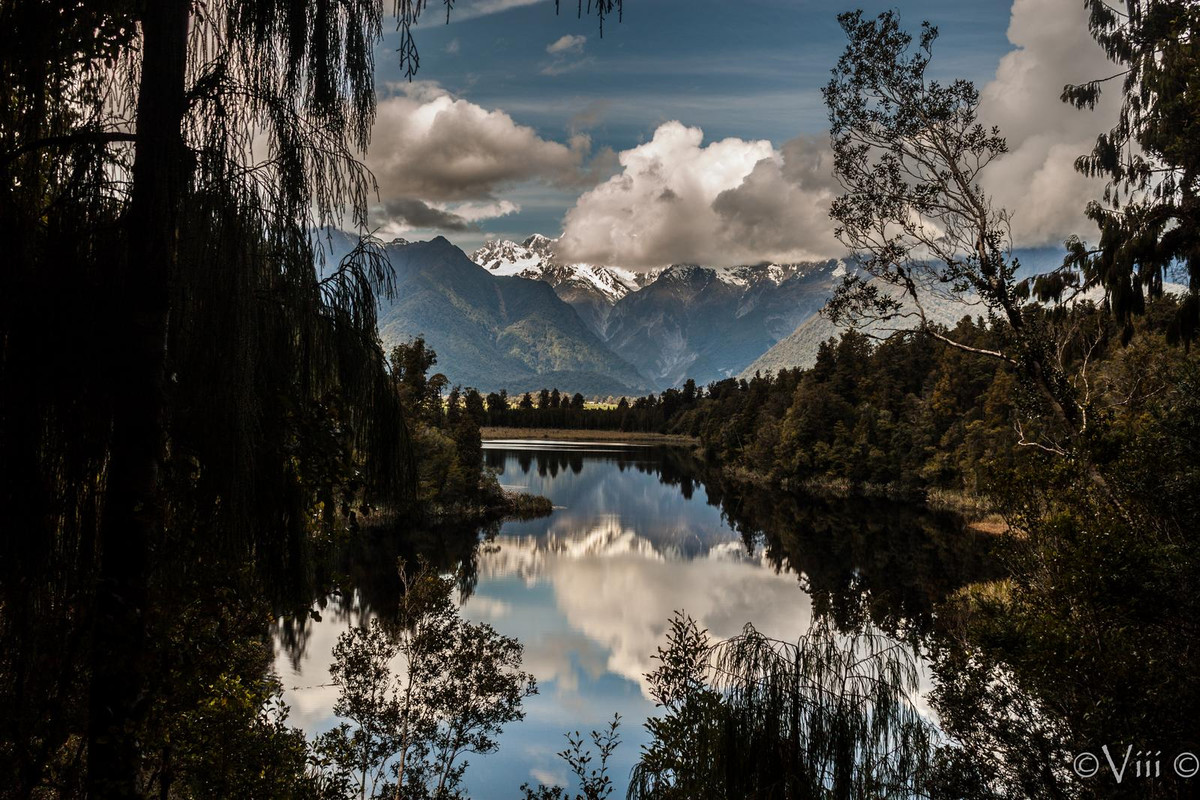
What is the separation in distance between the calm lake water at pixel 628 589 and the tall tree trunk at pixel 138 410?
5112 millimetres

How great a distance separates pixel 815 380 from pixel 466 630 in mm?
68737

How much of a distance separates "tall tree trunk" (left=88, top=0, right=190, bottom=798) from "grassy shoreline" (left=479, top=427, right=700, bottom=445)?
149659 mm

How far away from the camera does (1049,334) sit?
436 inches

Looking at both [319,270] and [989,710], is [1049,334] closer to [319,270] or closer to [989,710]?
[989,710]

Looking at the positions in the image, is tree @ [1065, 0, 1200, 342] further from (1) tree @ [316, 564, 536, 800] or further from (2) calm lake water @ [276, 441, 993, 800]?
(1) tree @ [316, 564, 536, 800]

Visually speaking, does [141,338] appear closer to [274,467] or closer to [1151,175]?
[274,467]

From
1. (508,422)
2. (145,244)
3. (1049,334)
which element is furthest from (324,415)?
(508,422)

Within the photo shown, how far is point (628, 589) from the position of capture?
35.0 m

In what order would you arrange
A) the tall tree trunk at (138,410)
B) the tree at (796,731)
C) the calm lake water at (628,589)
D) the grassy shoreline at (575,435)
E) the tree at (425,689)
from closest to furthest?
the tall tree trunk at (138,410) → the tree at (796,731) → the tree at (425,689) → the calm lake water at (628,589) → the grassy shoreline at (575,435)

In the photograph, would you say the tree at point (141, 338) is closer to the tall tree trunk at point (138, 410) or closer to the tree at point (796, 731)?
the tall tree trunk at point (138, 410)

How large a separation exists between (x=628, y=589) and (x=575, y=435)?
448 ft

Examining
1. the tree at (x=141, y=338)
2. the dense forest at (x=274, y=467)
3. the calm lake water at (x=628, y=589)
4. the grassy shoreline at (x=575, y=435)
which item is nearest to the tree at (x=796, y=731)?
the dense forest at (x=274, y=467)

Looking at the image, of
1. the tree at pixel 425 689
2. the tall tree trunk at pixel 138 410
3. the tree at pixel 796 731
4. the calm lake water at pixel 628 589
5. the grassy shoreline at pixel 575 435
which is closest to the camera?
the tall tree trunk at pixel 138 410

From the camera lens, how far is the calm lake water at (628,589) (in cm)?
1916
